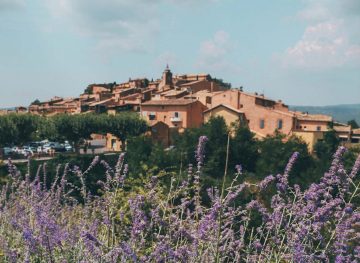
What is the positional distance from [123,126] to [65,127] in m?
5.94

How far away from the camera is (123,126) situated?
4175 cm

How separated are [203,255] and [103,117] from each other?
40.2 meters

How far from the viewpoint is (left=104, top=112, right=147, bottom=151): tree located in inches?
1640

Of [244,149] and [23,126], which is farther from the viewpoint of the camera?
[23,126]

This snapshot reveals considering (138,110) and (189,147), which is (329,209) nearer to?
(189,147)

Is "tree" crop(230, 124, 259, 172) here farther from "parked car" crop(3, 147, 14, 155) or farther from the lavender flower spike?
the lavender flower spike

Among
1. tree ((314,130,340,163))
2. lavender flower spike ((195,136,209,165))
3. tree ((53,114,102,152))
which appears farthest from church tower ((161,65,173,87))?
lavender flower spike ((195,136,209,165))

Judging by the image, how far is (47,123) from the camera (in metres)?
38.8

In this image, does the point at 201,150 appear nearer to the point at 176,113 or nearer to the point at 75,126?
the point at 75,126

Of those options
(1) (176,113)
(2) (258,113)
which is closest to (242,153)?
(2) (258,113)

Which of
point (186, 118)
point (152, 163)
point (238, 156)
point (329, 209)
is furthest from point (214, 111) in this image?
point (329, 209)

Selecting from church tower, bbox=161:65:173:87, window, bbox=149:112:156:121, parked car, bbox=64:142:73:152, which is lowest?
parked car, bbox=64:142:73:152

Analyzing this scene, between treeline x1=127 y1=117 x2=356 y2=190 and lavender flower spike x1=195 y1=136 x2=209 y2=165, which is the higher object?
lavender flower spike x1=195 y1=136 x2=209 y2=165

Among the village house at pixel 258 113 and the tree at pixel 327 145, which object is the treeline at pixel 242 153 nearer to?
the tree at pixel 327 145
